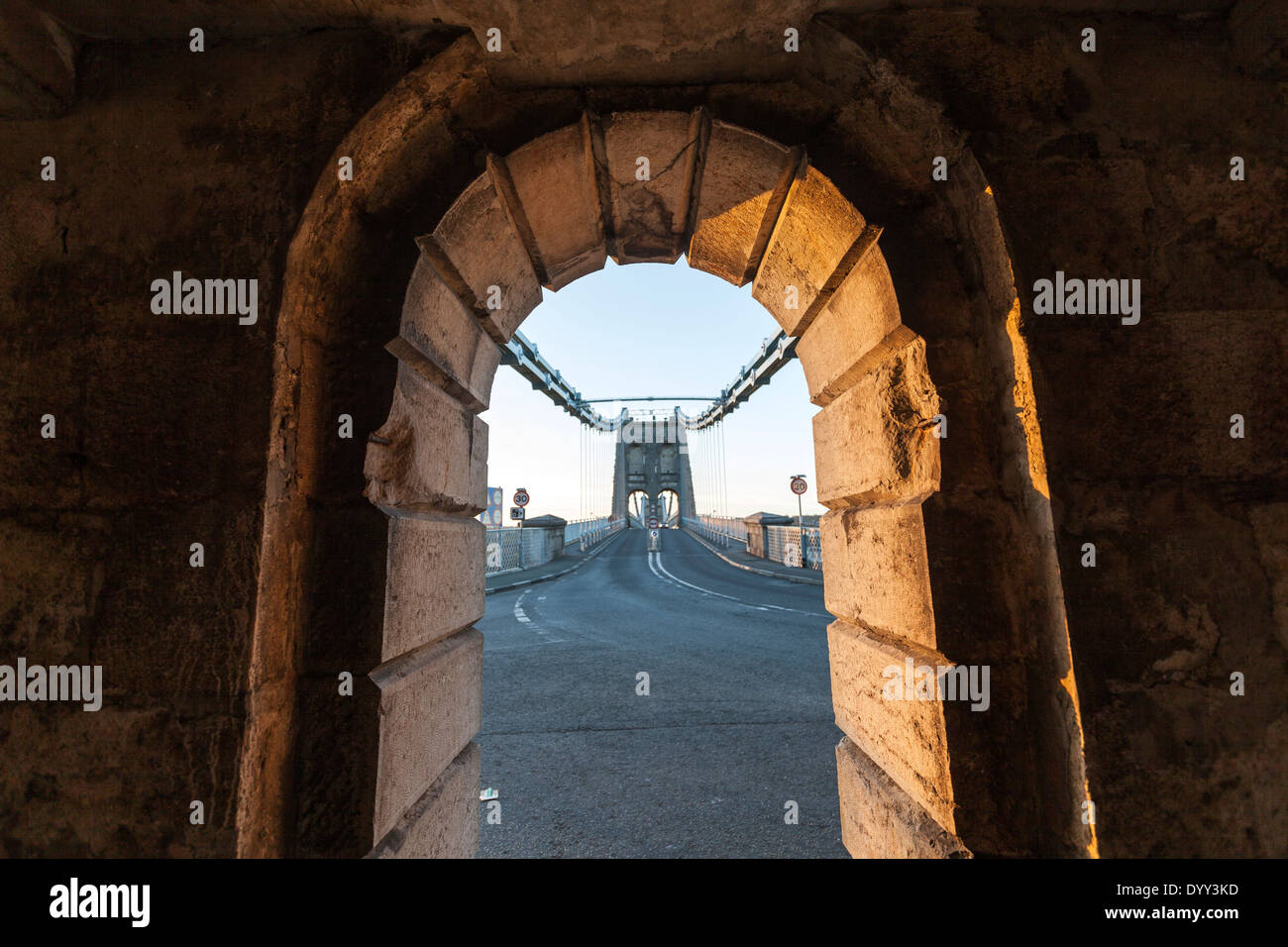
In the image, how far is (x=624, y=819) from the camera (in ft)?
8.39

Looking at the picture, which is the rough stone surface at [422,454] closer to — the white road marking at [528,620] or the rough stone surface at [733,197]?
the rough stone surface at [733,197]

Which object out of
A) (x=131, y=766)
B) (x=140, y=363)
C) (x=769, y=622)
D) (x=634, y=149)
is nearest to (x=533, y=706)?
(x=131, y=766)

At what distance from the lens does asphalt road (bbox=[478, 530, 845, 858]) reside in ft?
8.01

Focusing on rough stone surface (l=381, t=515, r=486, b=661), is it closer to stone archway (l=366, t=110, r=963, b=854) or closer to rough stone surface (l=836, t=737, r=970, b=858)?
stone archway (l=366, t=110, r=963, b=854)

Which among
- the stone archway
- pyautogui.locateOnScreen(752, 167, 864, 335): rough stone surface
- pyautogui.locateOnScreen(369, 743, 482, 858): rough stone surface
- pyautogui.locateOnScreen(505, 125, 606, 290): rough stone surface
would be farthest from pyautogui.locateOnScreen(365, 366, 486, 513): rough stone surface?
pyautogui.locateOnScreen(752, 167, 864, 335): rough stone surface

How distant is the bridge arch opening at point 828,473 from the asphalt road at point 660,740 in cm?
80

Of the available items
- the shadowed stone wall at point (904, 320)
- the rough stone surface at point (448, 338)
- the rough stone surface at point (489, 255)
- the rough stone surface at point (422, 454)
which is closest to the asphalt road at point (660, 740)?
the shadowed stone wall at point (904, 320)

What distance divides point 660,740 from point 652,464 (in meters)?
63.6

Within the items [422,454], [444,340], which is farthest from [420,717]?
[444,340]

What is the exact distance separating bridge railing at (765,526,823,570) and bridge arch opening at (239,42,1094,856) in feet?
39.7

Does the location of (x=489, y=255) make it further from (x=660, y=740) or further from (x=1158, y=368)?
(x=660, y=740)

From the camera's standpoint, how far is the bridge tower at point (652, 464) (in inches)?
2603
